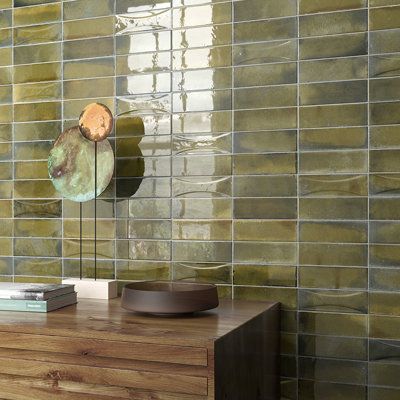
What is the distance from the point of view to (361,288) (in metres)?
2.04

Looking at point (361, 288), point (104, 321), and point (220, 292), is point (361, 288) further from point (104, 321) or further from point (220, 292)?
point (104, 321)

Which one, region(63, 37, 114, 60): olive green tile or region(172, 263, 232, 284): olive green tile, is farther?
region(63, 37, 114, 60): olive green tile

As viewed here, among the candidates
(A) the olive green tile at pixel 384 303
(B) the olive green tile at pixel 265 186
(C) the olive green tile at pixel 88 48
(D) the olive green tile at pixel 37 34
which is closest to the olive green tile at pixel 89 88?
(C) the olive green tile at pixel 88 48

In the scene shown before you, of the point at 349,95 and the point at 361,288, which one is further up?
the point at 349,95

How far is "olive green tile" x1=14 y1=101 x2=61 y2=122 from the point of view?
2.49 meters

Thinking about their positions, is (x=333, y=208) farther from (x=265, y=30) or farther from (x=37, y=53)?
Result: (x=37, y=53)

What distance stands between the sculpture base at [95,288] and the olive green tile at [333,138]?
0.89m

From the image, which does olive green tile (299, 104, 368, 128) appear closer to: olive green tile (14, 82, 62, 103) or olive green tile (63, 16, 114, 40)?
olive green tile (63, 16, 114, 40)

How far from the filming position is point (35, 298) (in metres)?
1.95

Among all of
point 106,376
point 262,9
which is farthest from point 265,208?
point 106,376

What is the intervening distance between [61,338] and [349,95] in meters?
1.27

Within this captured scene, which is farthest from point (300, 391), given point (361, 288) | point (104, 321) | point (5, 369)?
point (5, 369)

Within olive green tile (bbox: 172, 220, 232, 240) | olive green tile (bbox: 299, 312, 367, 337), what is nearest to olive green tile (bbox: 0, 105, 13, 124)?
olive green tile (bbox: 172, 220, 232, 240)

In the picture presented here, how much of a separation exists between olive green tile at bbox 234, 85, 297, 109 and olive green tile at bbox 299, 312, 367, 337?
78 cm
